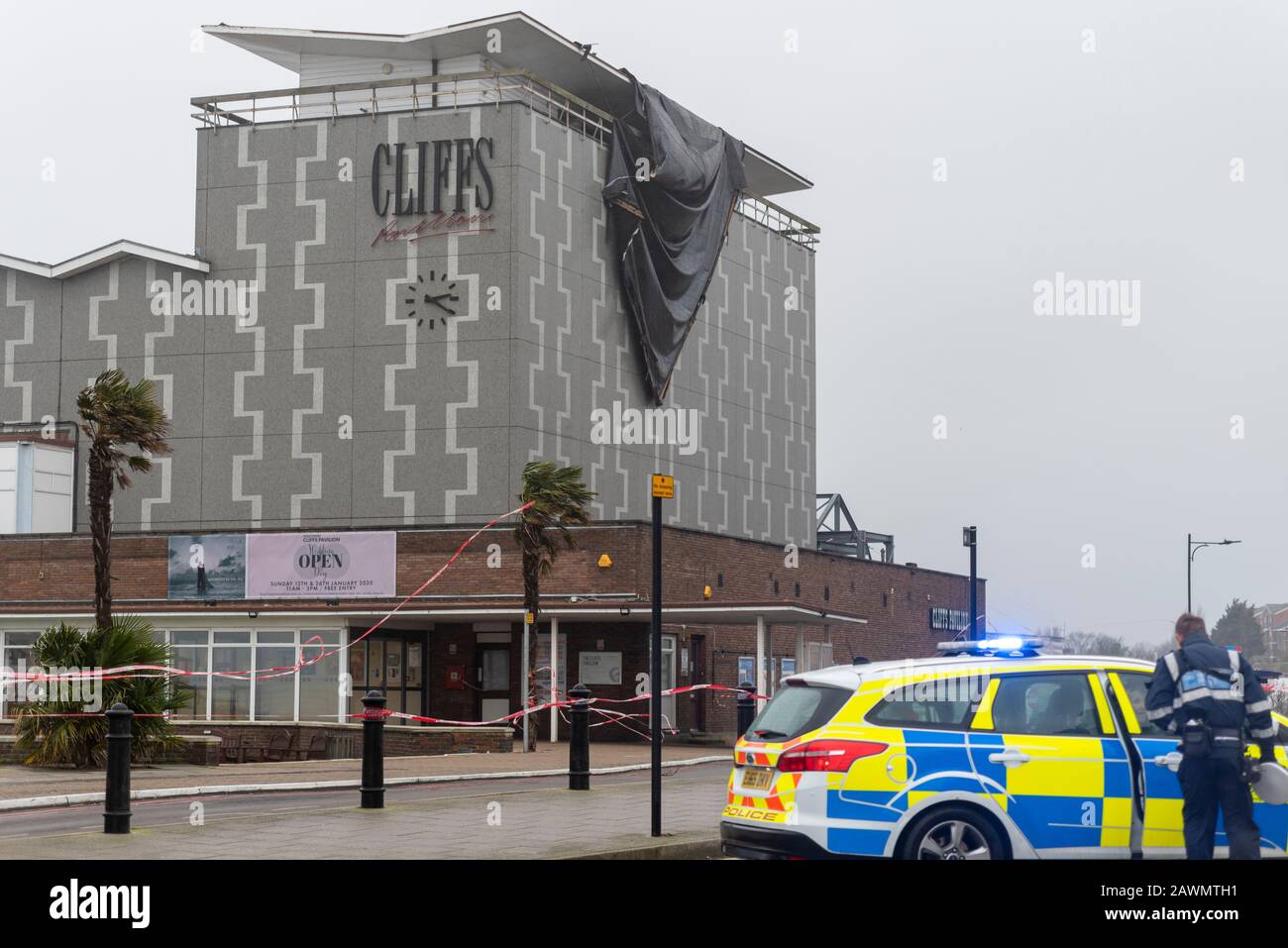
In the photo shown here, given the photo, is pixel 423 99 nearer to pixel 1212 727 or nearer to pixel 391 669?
pixel 391 669

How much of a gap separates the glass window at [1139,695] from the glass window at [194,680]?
2825 cm

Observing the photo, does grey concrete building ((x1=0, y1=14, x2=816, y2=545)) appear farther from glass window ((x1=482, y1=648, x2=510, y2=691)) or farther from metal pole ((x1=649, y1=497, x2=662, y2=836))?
metal pole ((x1=649, y1=497, x2=662, y2=836))

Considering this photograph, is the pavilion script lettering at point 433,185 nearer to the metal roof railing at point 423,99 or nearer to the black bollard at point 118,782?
the metal roof railing at point 423,99

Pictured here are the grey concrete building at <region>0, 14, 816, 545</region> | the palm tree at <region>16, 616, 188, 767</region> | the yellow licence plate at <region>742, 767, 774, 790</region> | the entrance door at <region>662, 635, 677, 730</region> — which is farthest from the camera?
the grey concrete building at <region>0, 14, 816, 545</region>

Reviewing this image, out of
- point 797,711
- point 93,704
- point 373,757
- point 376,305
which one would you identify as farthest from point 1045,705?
point 376,305

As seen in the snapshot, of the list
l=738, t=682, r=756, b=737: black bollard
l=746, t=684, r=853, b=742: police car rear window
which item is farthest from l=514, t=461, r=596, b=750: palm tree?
l=746, t=684, r=853, b=742: police car rear window

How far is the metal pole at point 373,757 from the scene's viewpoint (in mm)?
16562

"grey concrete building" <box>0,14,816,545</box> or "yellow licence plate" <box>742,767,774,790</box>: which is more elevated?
"grey concrete building" <box>0,14,816,545</box>

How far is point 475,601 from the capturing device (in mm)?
36781

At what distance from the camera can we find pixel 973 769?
1041cm

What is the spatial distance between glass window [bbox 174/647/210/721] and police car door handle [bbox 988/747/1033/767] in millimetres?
28228

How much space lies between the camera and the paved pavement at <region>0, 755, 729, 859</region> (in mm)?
12867

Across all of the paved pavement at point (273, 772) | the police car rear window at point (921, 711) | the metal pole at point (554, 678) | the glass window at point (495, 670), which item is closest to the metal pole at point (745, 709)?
the paved pavement at point (273, 772)
